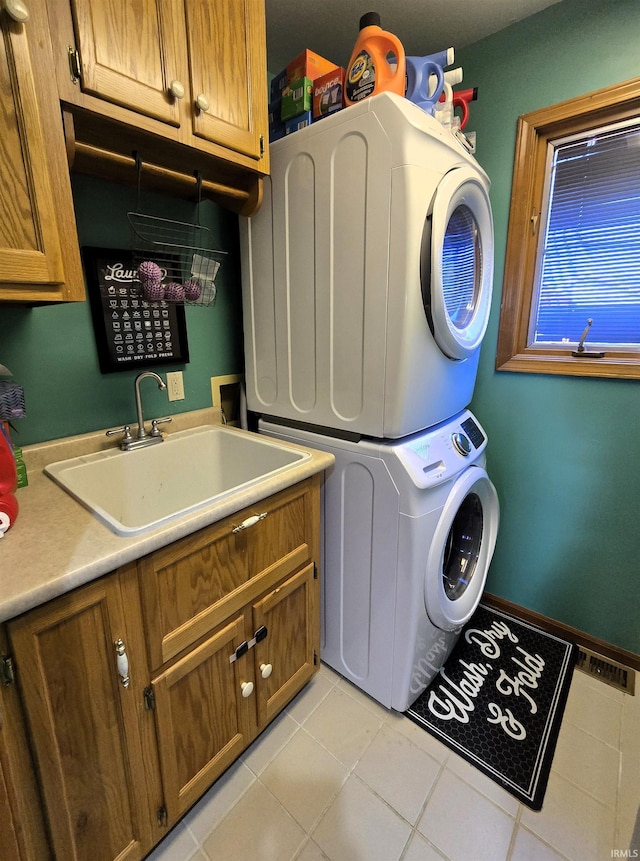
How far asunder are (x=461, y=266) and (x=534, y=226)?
0.57 m

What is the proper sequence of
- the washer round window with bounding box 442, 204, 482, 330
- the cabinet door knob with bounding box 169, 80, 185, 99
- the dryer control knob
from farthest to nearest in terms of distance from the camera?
the dryer control knob
the washer round window with bounding box 442, 204, 482, 330
the cabinet door knob with bounding box 169, 80, 185, 99

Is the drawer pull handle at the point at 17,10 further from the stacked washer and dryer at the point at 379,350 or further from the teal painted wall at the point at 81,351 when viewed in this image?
the stacked washer and dryer at the point at 379,350

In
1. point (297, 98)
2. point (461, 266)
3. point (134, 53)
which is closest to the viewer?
point (134, 53)

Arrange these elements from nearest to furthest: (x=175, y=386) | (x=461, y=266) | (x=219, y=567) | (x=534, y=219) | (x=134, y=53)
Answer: (x=134, y=53)
(x=219, y=567)
(x=461, y=266)
(x=175, y=386)
(x=534, y=219)

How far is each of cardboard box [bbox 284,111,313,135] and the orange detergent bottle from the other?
0.16 m

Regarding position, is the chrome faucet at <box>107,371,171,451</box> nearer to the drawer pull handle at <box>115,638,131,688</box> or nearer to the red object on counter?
the red object on counter

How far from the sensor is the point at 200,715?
106cm

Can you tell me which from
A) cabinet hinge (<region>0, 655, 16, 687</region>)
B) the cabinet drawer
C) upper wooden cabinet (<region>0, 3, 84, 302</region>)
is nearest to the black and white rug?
the cabinet drawer

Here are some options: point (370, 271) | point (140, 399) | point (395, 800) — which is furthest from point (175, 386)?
point (395, 800)

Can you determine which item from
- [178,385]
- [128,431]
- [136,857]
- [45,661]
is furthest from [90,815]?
[178,385]

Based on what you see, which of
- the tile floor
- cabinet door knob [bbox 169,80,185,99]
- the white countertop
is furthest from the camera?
the tile floor

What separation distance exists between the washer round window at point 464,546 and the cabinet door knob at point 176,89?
5.36ft

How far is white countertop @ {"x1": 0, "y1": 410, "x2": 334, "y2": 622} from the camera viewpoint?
67 centimetres

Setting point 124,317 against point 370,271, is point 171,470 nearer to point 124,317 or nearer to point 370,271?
point 124,317
